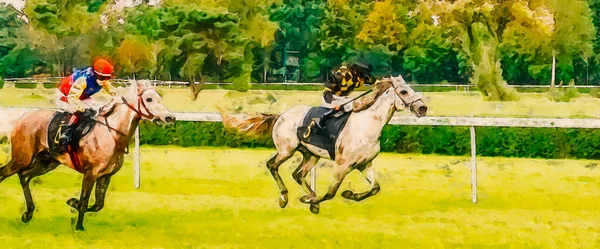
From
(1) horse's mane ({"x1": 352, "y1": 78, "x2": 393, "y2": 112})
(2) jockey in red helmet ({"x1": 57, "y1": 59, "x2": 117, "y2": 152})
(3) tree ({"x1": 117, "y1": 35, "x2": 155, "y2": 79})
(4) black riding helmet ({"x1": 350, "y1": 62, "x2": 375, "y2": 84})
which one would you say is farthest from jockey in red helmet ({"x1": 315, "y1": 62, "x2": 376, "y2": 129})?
(3) tree ({"x1": 117, "y1": 35, "x2": 155, "y2": 79})

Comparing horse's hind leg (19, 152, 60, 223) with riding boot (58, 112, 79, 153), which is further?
horse's hind leg (19, 152, 60, 223)

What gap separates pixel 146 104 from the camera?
7066 millimetres

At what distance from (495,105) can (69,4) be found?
2701 centimetres

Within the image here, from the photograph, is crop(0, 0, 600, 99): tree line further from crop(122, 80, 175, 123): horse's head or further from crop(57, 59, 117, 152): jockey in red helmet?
crop(57, 59, 117, 152): jockey in red helmet

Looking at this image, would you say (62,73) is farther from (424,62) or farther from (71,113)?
(71,113)

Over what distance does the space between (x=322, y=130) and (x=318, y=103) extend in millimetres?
20869

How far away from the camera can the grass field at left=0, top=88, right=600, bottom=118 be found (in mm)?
24902

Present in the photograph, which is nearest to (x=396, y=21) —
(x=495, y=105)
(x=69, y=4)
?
(x=495, y=105)

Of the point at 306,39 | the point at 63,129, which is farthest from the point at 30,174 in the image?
the point at 306,39

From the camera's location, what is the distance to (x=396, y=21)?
38125 mm

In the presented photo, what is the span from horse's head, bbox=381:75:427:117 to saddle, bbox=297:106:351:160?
516 millimetres

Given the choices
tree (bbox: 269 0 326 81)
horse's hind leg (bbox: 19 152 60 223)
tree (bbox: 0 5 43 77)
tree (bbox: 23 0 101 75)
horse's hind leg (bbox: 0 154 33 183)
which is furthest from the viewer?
tree (bbox: 269 0 326 81)

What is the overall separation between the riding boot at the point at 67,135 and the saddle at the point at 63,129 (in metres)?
0.03

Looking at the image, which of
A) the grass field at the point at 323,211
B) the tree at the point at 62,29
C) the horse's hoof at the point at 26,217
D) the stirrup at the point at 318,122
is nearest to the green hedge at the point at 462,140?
the grass field at the point at 323,211
